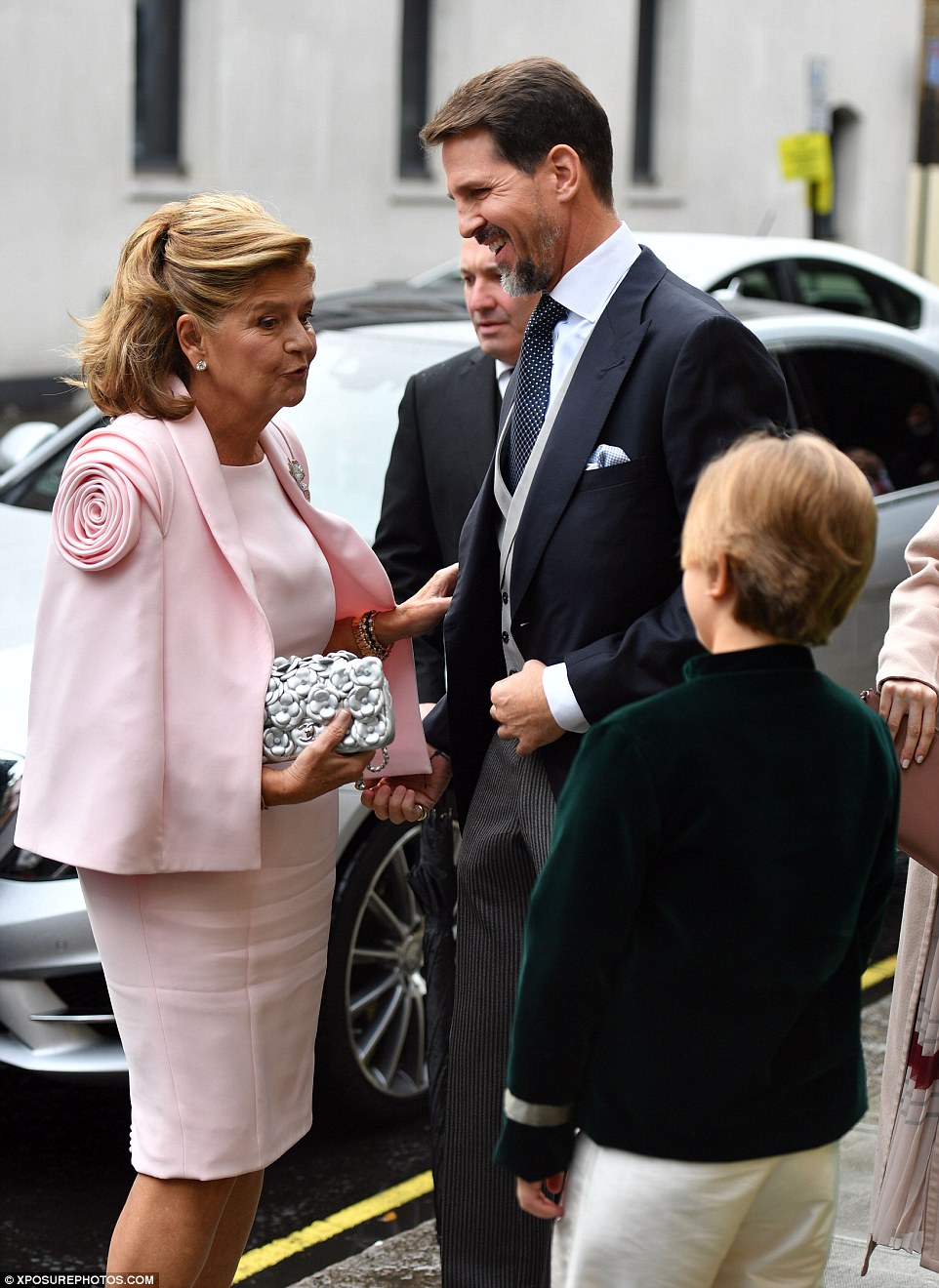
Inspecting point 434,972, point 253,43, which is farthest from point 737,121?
point 434,972

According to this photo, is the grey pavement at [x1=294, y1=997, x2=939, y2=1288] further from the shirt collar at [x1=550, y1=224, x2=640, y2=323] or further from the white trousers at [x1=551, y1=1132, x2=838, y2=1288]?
the shirt collar at [x1=550, y1=224, x2=640, y2=323]

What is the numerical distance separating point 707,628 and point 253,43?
1683cm

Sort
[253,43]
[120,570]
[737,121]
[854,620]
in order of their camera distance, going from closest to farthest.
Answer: [120,570] < [854,620] < [253,43] < [737,121]

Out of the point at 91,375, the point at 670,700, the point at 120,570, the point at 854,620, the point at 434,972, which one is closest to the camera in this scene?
the point at 670,700

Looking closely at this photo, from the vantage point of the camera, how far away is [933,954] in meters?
3.09

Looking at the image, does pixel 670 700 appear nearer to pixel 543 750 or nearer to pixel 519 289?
pixel 543 750

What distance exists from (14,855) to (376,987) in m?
0.95

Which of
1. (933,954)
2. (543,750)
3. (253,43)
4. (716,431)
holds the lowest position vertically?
(933,954)

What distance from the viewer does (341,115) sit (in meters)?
18.8

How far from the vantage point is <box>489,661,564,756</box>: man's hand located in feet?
9.25

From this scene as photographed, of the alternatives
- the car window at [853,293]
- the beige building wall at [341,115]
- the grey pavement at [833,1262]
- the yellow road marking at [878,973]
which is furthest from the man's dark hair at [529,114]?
the beige building wall at [341,115]

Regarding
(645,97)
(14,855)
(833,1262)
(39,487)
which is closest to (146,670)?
(14,855)

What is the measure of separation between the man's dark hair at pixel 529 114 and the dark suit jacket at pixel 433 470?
90 centimetres

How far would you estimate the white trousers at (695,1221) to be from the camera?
2.15m
